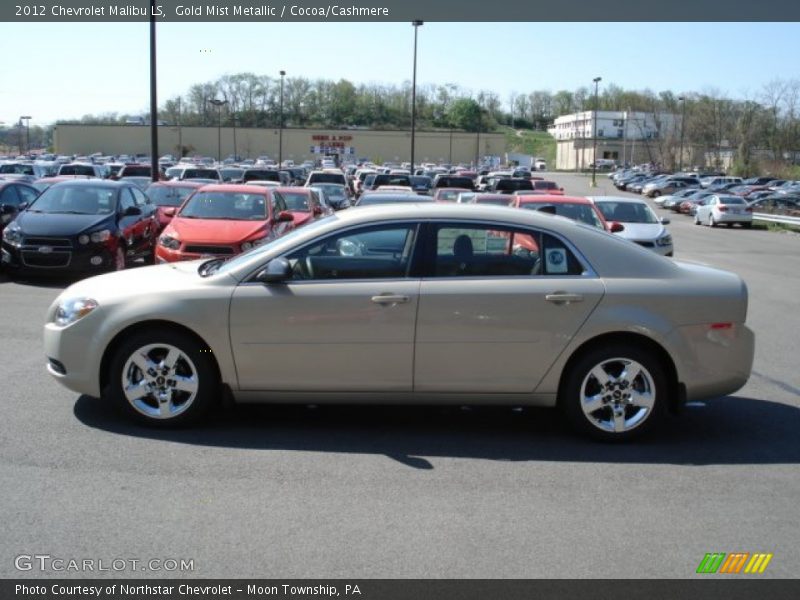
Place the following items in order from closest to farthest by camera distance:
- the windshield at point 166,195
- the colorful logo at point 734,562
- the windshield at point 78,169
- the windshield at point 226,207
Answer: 1. the colorful logo at point 734,562
2. the windshield at point 226,207
3. the windshield at point 166,195
4. the windshield at point 78,169

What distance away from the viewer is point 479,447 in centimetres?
570

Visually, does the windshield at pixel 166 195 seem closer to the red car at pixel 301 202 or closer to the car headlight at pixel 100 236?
the red car at pixel 301 202

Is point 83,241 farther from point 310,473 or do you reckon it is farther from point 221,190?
point 310,473

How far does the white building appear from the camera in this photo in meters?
127

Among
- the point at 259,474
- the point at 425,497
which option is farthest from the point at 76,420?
the point at 425,497

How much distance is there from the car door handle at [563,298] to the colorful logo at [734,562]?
2.04m

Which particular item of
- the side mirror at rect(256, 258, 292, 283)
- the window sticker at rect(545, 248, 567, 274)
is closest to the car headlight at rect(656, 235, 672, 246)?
the window sticker at rect(545, 248, 567, 274)

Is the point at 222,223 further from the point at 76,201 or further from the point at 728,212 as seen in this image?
the point at 728,212

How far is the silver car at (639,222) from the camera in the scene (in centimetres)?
1694

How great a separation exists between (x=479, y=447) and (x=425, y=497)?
101 centimetres

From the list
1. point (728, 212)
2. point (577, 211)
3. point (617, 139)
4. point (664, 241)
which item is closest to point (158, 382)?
point (577, 211)

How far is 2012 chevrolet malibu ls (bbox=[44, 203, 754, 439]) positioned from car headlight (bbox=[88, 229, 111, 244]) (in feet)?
25.4

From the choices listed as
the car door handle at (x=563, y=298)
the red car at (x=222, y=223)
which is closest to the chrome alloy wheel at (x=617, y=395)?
the car door handle at (x=563, y=298)

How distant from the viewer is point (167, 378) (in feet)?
19.0
